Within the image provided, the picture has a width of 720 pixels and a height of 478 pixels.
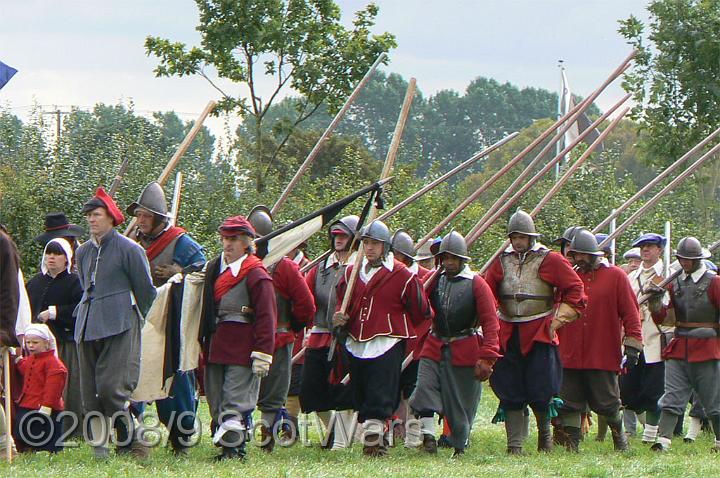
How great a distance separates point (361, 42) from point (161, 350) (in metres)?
12.5

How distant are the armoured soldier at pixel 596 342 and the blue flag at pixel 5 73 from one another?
512cm

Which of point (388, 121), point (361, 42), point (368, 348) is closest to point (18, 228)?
point (361, 42)

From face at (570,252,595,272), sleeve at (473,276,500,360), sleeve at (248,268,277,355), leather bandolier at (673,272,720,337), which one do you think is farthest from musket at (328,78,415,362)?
leather bandolier at (673,272,720,337)

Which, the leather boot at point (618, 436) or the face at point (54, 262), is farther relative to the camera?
the leather boot at point (618, 436)

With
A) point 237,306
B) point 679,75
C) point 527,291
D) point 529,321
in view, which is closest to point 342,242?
point 527,291

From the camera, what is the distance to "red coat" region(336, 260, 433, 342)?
11.2 meters

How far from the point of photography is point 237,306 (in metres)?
10.3

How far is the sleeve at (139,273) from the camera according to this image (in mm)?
9805

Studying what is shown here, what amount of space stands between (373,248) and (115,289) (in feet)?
8.03

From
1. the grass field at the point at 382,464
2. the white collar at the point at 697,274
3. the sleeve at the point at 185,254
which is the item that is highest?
the white collar at the point at 697,274

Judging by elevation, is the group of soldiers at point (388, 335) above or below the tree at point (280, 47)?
below

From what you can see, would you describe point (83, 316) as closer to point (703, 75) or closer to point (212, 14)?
point (212, 14)

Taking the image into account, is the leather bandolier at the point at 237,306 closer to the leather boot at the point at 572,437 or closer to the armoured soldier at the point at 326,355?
the armoured soldier at the point at 326,355

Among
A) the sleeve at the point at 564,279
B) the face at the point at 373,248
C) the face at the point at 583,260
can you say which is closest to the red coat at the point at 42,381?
the face at the point at 373,248
